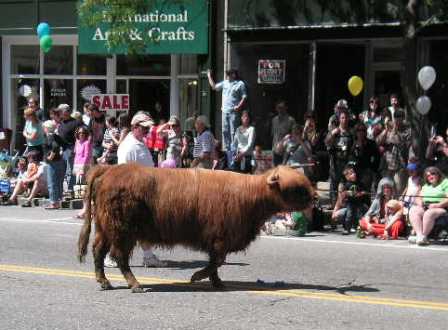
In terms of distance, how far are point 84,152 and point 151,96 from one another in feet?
20.8

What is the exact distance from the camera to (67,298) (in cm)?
836

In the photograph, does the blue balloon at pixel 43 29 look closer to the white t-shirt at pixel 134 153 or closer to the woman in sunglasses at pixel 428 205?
the woman in sunglasses at pixel 428 205

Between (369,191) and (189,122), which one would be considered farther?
(189,122)

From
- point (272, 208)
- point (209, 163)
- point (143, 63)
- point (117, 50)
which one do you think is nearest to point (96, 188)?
point (272, 208)

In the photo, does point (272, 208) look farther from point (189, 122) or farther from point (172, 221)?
point (189, 122)

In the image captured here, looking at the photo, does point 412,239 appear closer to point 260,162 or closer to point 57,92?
point 260,162

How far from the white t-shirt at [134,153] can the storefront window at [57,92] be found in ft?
47.6

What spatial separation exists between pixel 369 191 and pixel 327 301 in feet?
22.5

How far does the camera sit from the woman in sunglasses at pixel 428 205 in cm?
1313

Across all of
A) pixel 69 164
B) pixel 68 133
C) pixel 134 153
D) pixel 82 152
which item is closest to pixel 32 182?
pixel 69 164

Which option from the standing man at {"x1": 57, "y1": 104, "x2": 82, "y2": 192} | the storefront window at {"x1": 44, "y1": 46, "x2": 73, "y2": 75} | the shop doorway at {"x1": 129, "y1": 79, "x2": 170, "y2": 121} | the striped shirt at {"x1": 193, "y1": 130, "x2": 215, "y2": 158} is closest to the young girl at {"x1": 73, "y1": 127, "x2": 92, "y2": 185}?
the standing man at {"x1": 57, "y1": 104, "x2": 82, "y2": 192}

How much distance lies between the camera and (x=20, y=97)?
2472 centimetres

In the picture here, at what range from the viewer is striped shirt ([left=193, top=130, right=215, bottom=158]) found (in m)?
15.6

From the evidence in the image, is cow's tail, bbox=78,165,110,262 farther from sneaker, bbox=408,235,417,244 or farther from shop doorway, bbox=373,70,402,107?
shop doorway, bbox=373,70,402,107
